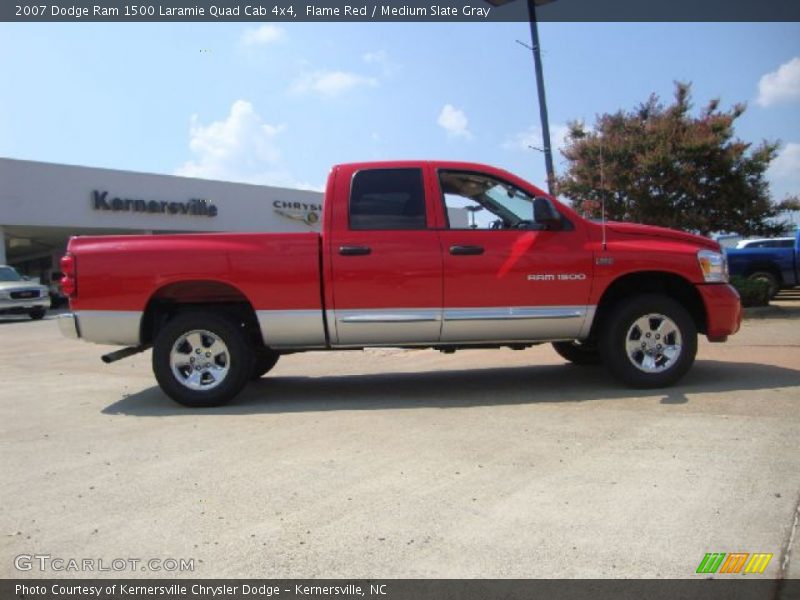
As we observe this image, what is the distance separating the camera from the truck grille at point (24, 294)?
71.6 feet

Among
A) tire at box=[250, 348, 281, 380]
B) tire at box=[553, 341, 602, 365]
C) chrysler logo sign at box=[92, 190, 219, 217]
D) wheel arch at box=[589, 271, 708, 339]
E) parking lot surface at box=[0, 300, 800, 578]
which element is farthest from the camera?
chrysler logo sign at box=[92, 190, 219, 217]

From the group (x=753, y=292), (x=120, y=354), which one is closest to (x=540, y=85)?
(x=753, y=292)

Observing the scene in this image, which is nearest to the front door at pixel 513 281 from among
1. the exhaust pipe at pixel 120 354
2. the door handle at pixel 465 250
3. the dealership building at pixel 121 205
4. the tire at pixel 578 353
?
the door handle at pixel 465 250

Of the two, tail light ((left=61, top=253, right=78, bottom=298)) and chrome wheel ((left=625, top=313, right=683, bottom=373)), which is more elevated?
tail light ((left=61, top=253, right=78, bottom=298))

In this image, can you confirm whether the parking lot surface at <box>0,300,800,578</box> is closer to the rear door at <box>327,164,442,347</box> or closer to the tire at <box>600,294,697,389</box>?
the tire at <box>600,294,697,389</box>

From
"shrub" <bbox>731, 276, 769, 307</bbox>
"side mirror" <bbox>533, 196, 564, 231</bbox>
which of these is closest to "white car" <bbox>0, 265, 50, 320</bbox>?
"side mirror" <bbox>533, 196, 564, 231</bbox>

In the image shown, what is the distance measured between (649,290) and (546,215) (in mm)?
1371

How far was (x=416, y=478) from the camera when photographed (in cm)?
410

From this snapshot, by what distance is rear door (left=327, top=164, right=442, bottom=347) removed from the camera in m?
6.10

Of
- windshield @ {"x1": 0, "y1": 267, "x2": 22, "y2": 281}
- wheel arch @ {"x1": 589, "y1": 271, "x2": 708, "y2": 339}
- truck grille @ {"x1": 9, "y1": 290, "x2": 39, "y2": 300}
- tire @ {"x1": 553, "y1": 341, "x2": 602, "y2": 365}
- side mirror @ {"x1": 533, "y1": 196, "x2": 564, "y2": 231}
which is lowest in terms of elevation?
tire @ {"x1": 553, "y1": 341, "x2": 602, "y2": 365}

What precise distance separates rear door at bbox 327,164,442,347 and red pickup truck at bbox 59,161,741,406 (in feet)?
0.03

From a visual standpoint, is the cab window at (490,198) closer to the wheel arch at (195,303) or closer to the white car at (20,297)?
the wheel arch at (195,303)

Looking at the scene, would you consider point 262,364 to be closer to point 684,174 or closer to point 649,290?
point 649,290

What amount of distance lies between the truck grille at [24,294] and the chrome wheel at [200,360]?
18.6m
